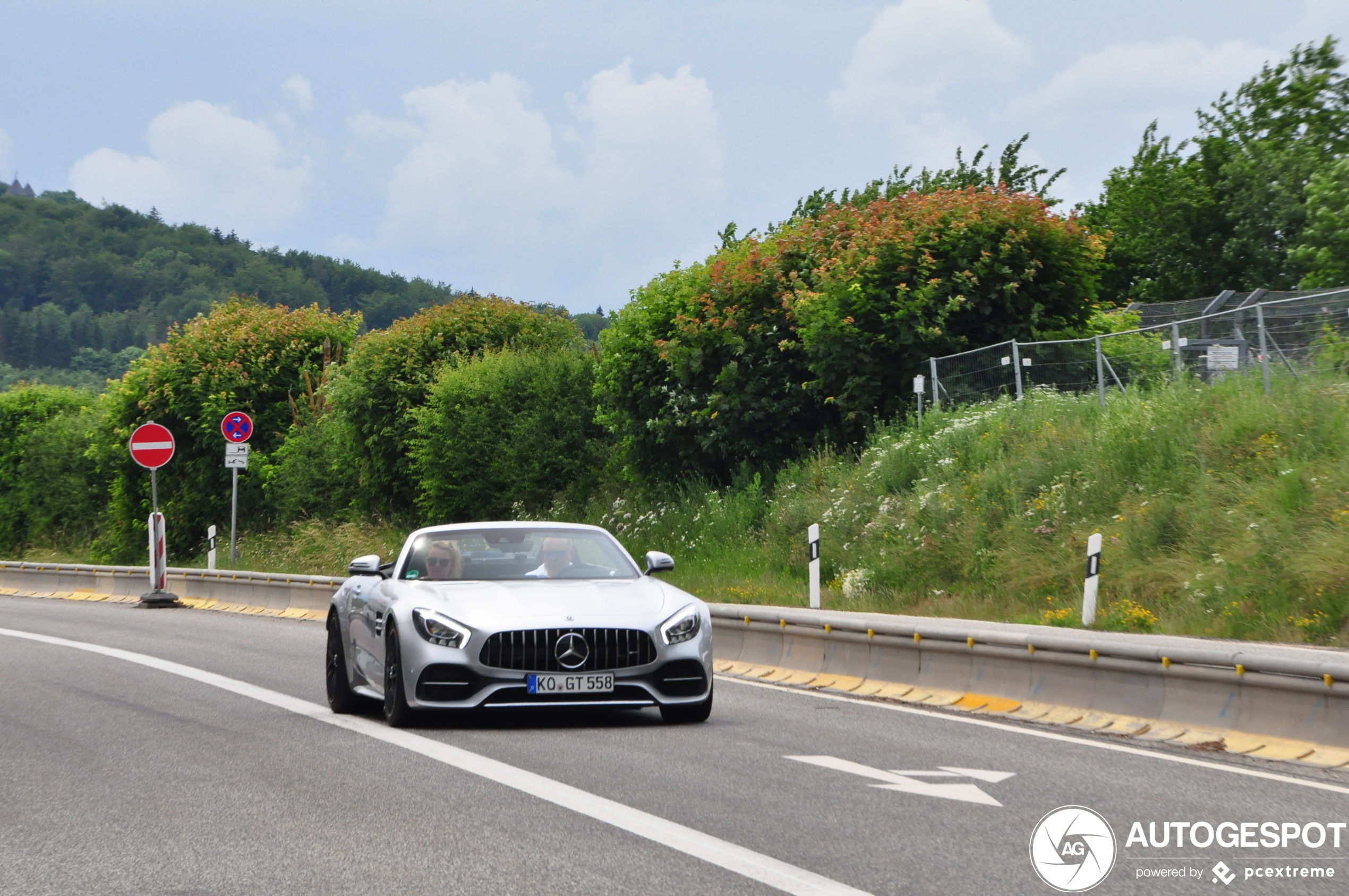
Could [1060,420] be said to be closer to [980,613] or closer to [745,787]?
[980,613]

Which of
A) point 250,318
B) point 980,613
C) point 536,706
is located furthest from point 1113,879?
point 250,318

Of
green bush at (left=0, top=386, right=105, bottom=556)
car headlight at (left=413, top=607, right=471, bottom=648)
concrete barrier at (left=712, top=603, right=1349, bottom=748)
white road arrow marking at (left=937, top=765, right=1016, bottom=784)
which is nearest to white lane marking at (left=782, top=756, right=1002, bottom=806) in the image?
white road arrow marking at (left=937, top=765, right=1016, bottom=784)

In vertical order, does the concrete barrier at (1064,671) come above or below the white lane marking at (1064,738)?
above

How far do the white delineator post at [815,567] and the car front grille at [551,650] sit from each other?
34.8 ft

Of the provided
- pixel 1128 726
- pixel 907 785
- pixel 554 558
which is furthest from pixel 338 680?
pixel 1128 726

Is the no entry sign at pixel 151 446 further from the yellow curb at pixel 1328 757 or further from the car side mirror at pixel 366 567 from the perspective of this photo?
the yellow curb at pixel 1328 757

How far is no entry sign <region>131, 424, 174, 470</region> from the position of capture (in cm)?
3055

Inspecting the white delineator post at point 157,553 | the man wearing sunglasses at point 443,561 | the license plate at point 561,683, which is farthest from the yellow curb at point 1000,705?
the white delineator post at point 157,553

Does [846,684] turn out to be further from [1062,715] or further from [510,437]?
[510,437]

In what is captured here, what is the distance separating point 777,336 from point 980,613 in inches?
438

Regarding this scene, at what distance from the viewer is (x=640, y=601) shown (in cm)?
1074

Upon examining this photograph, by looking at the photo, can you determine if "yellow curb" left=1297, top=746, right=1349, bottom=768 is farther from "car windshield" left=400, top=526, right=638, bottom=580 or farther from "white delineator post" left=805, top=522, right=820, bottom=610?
"white delineator post" left=805, top=522, right=820, bottom=610

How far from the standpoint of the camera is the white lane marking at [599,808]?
5898 millimetres

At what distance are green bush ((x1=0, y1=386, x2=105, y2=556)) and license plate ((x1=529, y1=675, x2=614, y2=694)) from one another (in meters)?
49.6
